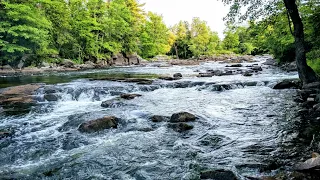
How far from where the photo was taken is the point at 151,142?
262 inches

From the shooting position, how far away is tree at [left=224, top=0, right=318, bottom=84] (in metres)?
11.2

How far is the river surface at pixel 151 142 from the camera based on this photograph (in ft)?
16.4

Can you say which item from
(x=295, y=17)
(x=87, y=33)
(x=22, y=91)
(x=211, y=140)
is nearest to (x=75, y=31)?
(x=87, y=33)

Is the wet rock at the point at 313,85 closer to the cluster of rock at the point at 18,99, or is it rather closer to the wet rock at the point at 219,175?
the wet rock at the point at 219,175

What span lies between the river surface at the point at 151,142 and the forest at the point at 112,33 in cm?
454

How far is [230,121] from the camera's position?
8.36 m

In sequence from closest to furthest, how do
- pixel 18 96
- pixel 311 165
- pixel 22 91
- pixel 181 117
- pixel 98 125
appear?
1. pixel 311 165
2. pixel 98 125
3. pixel 181 117
4. pixel 18 96
5. pixel 22 91

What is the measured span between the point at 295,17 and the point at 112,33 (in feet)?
133

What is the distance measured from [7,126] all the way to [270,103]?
9829mm

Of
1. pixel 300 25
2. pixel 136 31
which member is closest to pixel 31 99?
pixel 300 25

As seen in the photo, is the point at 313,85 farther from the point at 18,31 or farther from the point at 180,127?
the point at 18,31

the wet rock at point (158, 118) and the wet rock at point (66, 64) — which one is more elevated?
the wet rock at point (66, 64)

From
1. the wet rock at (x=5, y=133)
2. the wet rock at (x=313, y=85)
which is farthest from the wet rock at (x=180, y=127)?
the wet rock at (x=313, y=85)

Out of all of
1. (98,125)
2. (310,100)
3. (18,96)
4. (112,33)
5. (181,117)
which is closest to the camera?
(98,125)
